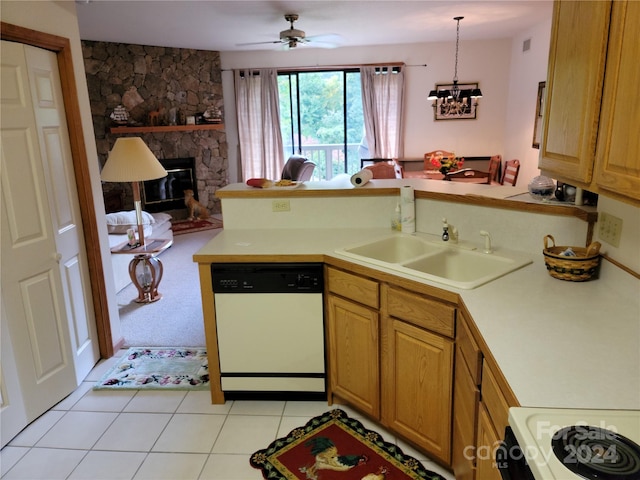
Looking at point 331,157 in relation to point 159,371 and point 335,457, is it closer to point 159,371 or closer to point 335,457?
point 159,371

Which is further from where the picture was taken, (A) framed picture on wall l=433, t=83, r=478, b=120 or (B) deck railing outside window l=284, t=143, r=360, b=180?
(B) deck railing outside window l=284, t=143, r=360, b=180

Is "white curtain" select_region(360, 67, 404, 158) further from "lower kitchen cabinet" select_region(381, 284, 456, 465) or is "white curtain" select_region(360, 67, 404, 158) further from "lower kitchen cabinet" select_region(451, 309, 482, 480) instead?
"lower kitchen cabinet" select_region(451, 309, 482, 480)

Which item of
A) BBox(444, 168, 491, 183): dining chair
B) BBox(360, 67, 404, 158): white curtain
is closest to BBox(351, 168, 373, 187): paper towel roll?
BBox(444, 168, 491, 183): dining chair

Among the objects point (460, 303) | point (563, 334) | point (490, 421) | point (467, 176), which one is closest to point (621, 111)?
point (563, 334)

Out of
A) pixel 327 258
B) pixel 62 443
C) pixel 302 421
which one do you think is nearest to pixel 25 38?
pixel 327 258

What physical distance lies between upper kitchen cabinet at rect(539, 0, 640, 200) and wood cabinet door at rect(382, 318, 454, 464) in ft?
2.64

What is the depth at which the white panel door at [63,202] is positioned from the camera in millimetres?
2467

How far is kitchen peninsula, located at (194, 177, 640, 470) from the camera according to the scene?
3.99ft

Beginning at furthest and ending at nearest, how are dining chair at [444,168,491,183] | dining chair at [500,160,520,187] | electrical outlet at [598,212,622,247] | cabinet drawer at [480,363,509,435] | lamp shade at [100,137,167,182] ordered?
dining chair at [500,160,520,187] < dining chair at [444,168,491,183] < lamp shade at [100,137,167,182] < electrical outlet at [598,212,622,247] < cabinet drawer at [480,363,509,435]

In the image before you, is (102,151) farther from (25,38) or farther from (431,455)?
(431,455)

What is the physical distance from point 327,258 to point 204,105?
19.7 ft

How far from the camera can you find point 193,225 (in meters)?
7.10

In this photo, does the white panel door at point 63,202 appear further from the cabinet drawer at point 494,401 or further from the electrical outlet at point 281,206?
the cabinet drawer at point 494,401

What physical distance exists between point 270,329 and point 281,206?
0.78 m
